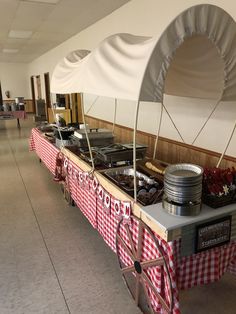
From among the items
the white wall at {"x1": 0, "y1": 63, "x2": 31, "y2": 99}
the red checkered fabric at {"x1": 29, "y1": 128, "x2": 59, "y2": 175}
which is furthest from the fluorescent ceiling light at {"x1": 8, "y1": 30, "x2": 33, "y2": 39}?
the white wall at {"x1": 0, "y1": 63, "x2": 31, "y2": 99}

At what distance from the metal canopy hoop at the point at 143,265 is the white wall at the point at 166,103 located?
132cm

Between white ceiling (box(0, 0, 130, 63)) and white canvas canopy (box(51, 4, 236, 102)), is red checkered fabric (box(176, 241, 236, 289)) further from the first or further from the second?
white ceiling (box(0, 0, 130, 63))

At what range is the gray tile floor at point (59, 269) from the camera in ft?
6.31

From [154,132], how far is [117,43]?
1.94 m

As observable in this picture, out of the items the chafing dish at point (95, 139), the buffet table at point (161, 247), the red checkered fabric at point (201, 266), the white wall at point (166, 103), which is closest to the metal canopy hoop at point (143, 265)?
the buffet table at point (161, 247)

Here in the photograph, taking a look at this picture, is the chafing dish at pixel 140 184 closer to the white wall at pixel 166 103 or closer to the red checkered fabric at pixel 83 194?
the red checkered fabric at pixel 83 194

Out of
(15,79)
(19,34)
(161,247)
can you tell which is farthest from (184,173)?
(15,79)

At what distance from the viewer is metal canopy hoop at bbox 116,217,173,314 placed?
1514mm

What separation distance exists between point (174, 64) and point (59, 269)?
2.10 m

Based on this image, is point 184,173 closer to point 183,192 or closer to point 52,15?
point 183,192

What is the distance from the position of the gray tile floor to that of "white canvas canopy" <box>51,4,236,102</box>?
4.89ft

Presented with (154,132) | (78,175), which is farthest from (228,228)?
(154,132)

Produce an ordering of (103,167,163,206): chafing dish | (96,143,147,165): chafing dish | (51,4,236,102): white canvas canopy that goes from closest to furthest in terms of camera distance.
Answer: (51,4,236,102): white canvas canopy → (103,167,163,206): chafing dish → (96,143,147,165): chafing dish

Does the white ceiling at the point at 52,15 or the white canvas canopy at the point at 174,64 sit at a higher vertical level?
the white ceiling at the point at 52,15
